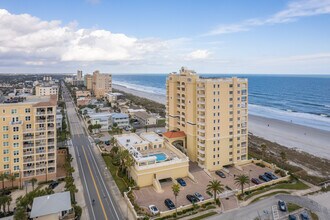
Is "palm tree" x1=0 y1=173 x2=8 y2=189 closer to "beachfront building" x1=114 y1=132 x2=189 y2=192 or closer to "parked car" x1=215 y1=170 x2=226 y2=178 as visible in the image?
"beachfront building" x1=114 y1=132 x2=189 y2=192

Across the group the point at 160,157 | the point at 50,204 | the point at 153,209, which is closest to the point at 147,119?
the point at 160,157

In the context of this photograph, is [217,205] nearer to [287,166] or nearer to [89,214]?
[89,214]

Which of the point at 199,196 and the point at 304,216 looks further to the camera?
the point at 199,196

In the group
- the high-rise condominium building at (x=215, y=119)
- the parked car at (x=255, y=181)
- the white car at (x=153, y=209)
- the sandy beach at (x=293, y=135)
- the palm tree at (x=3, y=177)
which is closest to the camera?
the white car at (x=153, y=209)

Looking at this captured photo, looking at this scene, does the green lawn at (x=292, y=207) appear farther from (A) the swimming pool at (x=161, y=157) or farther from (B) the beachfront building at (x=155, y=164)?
(A) the swimming pool at (x=161, y=157)

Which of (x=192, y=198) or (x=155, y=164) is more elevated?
(x=155, y=164)

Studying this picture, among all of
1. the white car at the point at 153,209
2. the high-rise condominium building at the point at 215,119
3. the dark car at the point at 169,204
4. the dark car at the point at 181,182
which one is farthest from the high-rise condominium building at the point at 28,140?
the high-rise condominium building at the point at 215,119

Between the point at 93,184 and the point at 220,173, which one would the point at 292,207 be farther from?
the point at 93,184
